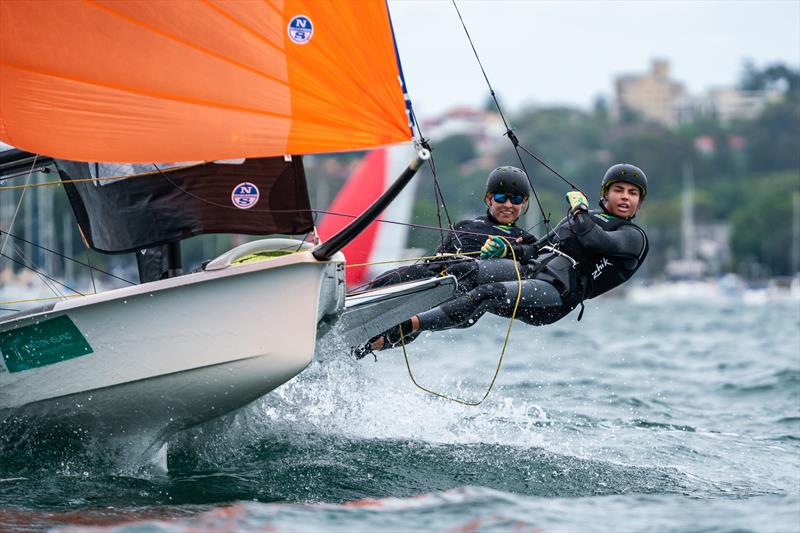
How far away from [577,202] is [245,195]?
1.67 meters

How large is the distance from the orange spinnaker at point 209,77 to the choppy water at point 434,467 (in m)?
1.38

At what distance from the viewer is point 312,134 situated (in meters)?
5.29

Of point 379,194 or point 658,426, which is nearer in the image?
point 658,426

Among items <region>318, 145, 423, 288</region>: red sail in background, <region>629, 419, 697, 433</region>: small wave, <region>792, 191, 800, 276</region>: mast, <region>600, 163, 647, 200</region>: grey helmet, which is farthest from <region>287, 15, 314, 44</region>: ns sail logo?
<region>792, 191, 800, 276</region>: mast

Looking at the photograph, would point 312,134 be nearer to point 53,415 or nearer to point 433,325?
point 433,325

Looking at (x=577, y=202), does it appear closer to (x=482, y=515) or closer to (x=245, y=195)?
(x=245, y=195)

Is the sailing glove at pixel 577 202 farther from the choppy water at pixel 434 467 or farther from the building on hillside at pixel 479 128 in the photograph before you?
the building on hillside at pixel 479 128

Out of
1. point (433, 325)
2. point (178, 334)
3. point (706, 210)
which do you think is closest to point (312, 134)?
point (178, 334)

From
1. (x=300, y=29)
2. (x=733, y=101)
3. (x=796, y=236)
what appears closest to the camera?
(x=300, y=29)

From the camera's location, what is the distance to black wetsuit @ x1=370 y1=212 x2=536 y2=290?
6.26 metres

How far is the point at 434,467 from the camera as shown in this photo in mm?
5695

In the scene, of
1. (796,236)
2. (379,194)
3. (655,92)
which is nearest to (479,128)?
(655,92)

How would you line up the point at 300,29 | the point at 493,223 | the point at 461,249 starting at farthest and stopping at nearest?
the point at 493,223, the point at 461,249, the point at 300,29

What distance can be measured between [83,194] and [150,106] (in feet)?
3.54
